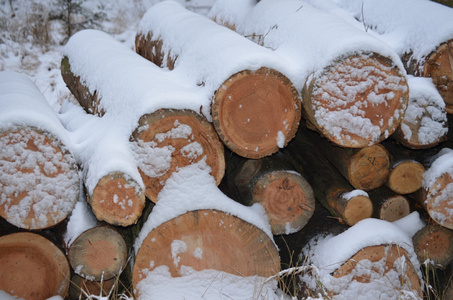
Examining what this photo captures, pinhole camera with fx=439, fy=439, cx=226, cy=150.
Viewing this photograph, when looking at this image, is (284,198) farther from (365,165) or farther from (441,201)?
→ (441,201)

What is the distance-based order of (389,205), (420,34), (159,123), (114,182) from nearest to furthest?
(114,182) < (159,123) < (389,205) < (420,34)

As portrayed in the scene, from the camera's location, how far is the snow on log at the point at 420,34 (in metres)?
2.56

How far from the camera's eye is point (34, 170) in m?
2.13

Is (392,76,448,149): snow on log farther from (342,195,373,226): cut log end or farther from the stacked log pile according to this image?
(342,195,373,226): cut log end

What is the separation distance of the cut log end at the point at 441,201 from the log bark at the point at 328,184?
1.05 ft

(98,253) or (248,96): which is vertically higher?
(248,96)

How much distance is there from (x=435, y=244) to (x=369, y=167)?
0.67 metres

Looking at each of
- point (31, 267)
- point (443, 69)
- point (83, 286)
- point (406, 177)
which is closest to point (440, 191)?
point (406, 177)

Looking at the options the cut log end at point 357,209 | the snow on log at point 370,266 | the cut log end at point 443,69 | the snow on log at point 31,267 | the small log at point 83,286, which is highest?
the cut log end at point 443,69

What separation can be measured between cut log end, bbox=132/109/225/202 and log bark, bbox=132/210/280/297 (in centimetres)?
21

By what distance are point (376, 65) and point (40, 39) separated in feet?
20.6

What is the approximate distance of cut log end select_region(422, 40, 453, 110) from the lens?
255 cm

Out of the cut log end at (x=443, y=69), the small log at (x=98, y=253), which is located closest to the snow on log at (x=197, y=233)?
the small log at (x=98, y=253)

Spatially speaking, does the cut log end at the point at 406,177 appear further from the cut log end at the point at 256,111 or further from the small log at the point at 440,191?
the cut log end at the point at 256,111
